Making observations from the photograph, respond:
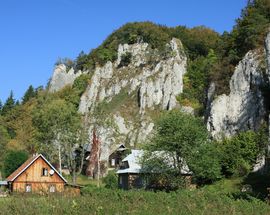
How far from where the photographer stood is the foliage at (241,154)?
44.2m

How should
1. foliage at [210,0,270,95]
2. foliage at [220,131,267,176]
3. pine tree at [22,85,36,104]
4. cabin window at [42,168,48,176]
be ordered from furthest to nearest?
pine tree at [22,85,36,104], foliage at [210,0,270,95], cabin window at [42,168,48,176], foliage at [220,131,267,176]

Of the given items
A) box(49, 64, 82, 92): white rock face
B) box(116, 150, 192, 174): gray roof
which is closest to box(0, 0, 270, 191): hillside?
box(49, 64, 82, 92): white rock face

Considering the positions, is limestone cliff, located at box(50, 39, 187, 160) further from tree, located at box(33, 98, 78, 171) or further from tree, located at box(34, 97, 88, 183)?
tree, located at box(33, 98, 78, 171)

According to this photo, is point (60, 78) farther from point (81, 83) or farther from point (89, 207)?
point (89, 207)

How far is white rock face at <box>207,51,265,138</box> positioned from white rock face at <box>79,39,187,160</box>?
2361cm

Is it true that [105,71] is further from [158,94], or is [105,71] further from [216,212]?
[216,212]

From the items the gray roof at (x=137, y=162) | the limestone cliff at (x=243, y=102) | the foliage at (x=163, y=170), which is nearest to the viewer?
the foliage at (x=163, y=170)

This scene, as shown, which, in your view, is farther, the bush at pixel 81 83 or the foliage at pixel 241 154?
the bush at pixel 81 83

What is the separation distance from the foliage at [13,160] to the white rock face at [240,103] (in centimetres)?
3401

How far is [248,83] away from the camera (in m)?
51.7

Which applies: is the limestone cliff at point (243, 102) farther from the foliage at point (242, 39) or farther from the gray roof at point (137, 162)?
the gray roof at point (137, 162)

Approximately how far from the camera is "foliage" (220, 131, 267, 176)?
44.2 metres

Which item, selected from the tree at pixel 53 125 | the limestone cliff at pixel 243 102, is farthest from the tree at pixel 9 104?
the limestone cliff at pixel 243 102

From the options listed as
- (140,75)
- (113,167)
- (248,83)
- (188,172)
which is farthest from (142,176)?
(140,75)
